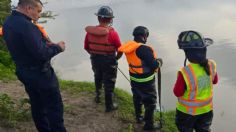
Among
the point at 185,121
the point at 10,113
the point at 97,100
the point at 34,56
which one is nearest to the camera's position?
the point at 34,56

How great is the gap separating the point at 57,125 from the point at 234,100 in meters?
6.27

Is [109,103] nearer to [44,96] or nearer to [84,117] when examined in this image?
[84,117]

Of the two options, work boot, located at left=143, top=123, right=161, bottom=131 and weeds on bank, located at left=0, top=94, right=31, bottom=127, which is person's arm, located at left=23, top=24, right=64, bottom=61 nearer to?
weeds on bank, located at left=0, top=94, right=31, bottom=127

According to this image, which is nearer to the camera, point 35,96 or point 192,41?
point 192,41

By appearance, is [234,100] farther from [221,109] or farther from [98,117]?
[98,117]

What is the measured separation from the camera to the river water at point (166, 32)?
1163 cm

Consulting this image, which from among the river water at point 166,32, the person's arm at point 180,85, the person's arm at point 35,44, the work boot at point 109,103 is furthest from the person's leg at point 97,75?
the river water at point 166,32

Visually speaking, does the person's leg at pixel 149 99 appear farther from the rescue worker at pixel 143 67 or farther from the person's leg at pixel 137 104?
the person's leg at pixel 137 104

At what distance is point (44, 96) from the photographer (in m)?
5.58

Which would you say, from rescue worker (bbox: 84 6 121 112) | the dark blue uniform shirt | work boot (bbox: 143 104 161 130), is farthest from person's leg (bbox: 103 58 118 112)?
the dark blue uniform shirt

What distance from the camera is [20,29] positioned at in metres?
5.14

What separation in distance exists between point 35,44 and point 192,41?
201 centimetres

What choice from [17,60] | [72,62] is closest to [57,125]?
[17,60]

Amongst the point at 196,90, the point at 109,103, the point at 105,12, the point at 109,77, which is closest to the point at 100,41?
the point at 105,12
